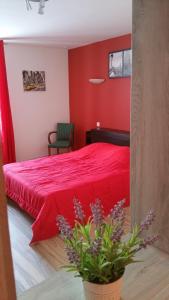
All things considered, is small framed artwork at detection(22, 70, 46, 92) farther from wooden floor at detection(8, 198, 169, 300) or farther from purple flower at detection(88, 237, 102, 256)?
Result: purple flower at detection(88, 237, 102, 256)

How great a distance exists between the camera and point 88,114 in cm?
538

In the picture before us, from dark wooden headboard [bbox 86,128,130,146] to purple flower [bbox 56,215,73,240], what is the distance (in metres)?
3.49

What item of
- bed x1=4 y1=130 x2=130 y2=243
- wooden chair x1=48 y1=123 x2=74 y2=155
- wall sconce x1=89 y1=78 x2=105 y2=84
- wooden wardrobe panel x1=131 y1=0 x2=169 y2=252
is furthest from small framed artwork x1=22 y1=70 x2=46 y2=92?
wooden wardrobe panel x1=131 y1=0 x2=169 y2=252

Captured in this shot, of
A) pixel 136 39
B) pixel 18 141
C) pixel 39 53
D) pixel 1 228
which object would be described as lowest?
pixel 18 141

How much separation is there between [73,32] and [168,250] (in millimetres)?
3725

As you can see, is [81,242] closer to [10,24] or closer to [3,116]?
[10,24]

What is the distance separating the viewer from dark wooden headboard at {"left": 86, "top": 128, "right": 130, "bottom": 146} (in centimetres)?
430

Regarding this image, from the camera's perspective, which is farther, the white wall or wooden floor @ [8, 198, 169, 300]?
the white wall

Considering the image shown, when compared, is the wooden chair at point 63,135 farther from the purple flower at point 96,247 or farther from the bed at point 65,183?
the purple flower at point 96,247

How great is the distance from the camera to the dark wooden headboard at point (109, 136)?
430 centimetres

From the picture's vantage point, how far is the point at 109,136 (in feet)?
15.0

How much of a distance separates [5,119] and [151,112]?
4141 millimetres

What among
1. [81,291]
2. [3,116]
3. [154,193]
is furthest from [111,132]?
[81,291]

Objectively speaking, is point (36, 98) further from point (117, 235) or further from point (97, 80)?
point (117, 235)
